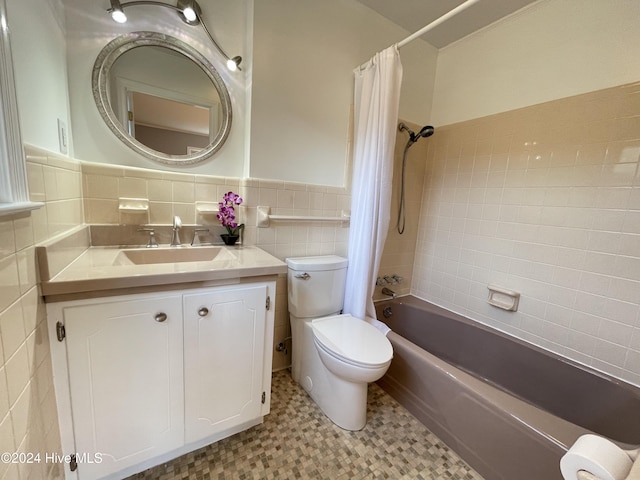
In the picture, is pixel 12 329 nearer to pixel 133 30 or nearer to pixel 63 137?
pixel 63 137

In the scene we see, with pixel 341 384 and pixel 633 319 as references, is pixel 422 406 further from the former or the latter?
pixel 633 319

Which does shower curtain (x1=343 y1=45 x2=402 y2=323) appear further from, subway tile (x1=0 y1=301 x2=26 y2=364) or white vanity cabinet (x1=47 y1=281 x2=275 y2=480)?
subway tile (x1=0 y1=301 x2=26 y2=364)

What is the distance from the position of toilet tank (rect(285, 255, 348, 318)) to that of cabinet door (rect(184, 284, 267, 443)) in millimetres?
393

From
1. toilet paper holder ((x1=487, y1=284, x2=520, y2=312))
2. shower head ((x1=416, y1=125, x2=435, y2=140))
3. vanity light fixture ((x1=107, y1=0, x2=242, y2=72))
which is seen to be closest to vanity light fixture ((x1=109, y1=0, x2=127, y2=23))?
vanity light fixture ((x1=107, y1=0, x2=242, y2=72))

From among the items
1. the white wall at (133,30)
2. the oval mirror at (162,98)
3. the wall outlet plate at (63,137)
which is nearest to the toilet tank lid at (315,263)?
the white wall at (133,30)

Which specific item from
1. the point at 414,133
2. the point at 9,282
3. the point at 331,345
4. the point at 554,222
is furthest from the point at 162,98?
the point at 554,222

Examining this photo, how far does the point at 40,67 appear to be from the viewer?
33.8 inches

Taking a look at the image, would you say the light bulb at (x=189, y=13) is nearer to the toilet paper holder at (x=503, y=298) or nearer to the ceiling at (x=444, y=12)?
the ceiling at (x=444, y=12)

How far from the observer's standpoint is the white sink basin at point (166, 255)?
1217 mm

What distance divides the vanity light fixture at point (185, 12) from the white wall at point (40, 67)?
0.20 m

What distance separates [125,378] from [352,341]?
0.96 metres

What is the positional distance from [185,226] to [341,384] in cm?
121

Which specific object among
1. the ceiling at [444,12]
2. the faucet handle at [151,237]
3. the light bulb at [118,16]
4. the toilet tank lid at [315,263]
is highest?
the ceiling at [444,12]

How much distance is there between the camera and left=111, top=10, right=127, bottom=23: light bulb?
1.13 metres
